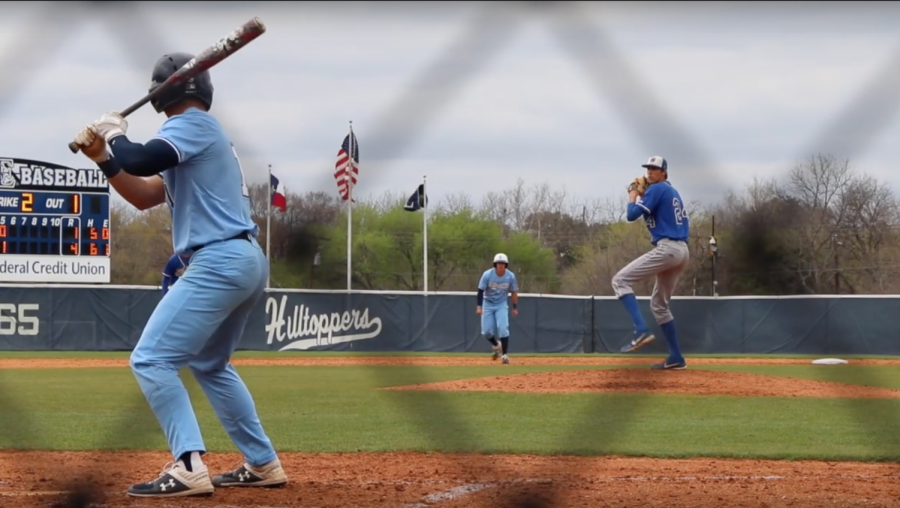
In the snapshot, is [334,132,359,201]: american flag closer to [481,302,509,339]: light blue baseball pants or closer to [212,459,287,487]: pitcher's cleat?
[212,459,287,487]: pitcher's cleat

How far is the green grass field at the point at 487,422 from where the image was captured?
6070mm

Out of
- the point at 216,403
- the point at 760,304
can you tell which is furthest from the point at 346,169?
the point at 760,304

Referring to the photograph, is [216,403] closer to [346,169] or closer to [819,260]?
[346,169]

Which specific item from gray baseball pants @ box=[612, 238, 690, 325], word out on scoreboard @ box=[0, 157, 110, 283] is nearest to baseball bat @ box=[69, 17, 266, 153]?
gray baseball pants @ box=[612, 238, 690, 325]

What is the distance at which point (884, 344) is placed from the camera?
64.2ft

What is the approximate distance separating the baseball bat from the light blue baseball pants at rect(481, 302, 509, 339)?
1237cm

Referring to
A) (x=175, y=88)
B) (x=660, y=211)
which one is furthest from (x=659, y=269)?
(x=175, y=88)

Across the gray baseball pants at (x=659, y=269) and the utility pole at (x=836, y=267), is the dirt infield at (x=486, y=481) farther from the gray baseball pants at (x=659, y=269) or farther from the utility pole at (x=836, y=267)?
the gray baseball pants at (x=659, y=269)

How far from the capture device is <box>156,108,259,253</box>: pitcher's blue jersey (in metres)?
3.72

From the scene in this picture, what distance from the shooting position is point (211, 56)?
Answer: 263 centimetres

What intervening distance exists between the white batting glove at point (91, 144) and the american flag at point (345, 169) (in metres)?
1.40

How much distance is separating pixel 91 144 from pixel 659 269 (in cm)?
555

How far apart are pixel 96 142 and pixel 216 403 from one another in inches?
44.0

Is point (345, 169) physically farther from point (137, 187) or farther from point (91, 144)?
point (137, 187)
